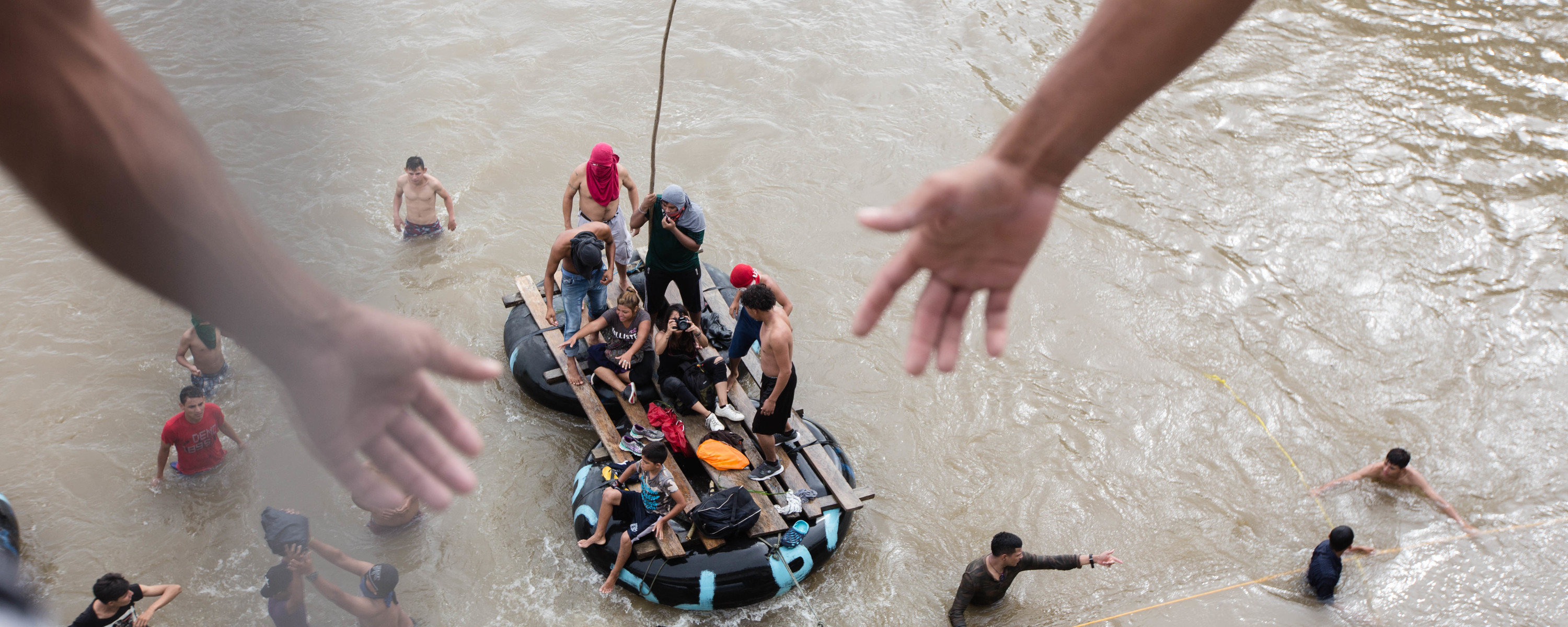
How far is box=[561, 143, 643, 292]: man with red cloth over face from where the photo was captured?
7.52 metres

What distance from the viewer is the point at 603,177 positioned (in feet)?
24.8

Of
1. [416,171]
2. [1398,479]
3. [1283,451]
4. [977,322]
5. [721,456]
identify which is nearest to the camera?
[721,456]

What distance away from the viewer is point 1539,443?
27.9 ft

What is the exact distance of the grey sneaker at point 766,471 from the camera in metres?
6.59

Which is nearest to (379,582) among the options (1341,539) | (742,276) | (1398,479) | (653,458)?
(653,458)

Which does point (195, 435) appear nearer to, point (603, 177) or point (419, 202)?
point (419, 202)

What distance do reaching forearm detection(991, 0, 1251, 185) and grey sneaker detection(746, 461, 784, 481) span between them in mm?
4683

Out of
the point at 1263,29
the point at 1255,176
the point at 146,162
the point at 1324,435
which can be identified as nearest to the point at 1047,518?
the point at 1324,435

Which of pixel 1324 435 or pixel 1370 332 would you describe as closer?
pixel 1324 435

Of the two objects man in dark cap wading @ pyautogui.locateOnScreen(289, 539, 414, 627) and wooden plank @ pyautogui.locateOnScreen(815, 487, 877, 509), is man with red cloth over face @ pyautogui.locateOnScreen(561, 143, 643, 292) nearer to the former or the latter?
wooden plank @ pyautogui.locateOnScreen(815, 487, 877, 509)

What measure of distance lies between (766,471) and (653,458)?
37.0 inches

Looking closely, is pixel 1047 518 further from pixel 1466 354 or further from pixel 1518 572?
pixel 1466 354

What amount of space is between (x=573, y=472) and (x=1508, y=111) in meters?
13.8

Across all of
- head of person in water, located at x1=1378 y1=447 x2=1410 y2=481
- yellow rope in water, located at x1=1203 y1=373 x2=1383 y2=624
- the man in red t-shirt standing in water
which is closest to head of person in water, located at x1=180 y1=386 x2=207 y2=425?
the man in red t-shirt standing in water
